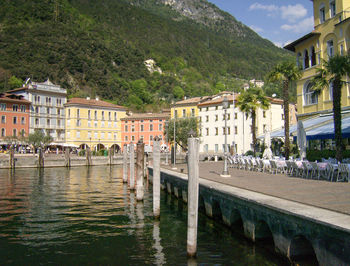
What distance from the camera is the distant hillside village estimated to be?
6656cm

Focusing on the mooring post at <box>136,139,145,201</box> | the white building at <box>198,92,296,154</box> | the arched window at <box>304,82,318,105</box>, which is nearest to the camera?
the mooring post at <box>136,139,145,201</box>

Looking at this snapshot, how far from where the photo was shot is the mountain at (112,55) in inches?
4277

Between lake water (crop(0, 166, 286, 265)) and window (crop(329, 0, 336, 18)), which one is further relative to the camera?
window (crop(329, 0, 336, 18))

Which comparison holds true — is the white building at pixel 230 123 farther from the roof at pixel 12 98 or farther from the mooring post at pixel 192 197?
the mooring post at pixel 192 197

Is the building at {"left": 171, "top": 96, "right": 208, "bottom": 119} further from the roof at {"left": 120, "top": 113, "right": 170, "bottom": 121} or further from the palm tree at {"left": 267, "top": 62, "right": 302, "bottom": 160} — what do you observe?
the palm tree at {"left": 267, "top": 62, "right": 302, "bottom": 160}

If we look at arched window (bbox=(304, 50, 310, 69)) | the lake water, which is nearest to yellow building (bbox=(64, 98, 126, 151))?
arched window (bbox=(304, 50, 310, 69))

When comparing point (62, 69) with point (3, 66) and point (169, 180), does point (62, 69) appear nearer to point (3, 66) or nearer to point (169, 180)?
point (3, 66)

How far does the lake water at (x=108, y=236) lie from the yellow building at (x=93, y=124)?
60871mm

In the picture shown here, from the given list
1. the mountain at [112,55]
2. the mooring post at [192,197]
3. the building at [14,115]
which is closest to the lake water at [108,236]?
the mooring post at [192,197]

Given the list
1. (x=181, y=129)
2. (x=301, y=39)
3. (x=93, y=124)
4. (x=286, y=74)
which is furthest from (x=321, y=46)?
(x=93, y=124)

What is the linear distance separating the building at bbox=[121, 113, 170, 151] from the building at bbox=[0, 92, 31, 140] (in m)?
22.2

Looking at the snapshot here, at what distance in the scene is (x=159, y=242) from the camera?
12305 millimetres

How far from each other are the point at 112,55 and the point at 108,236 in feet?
448

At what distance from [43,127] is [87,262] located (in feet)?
236
